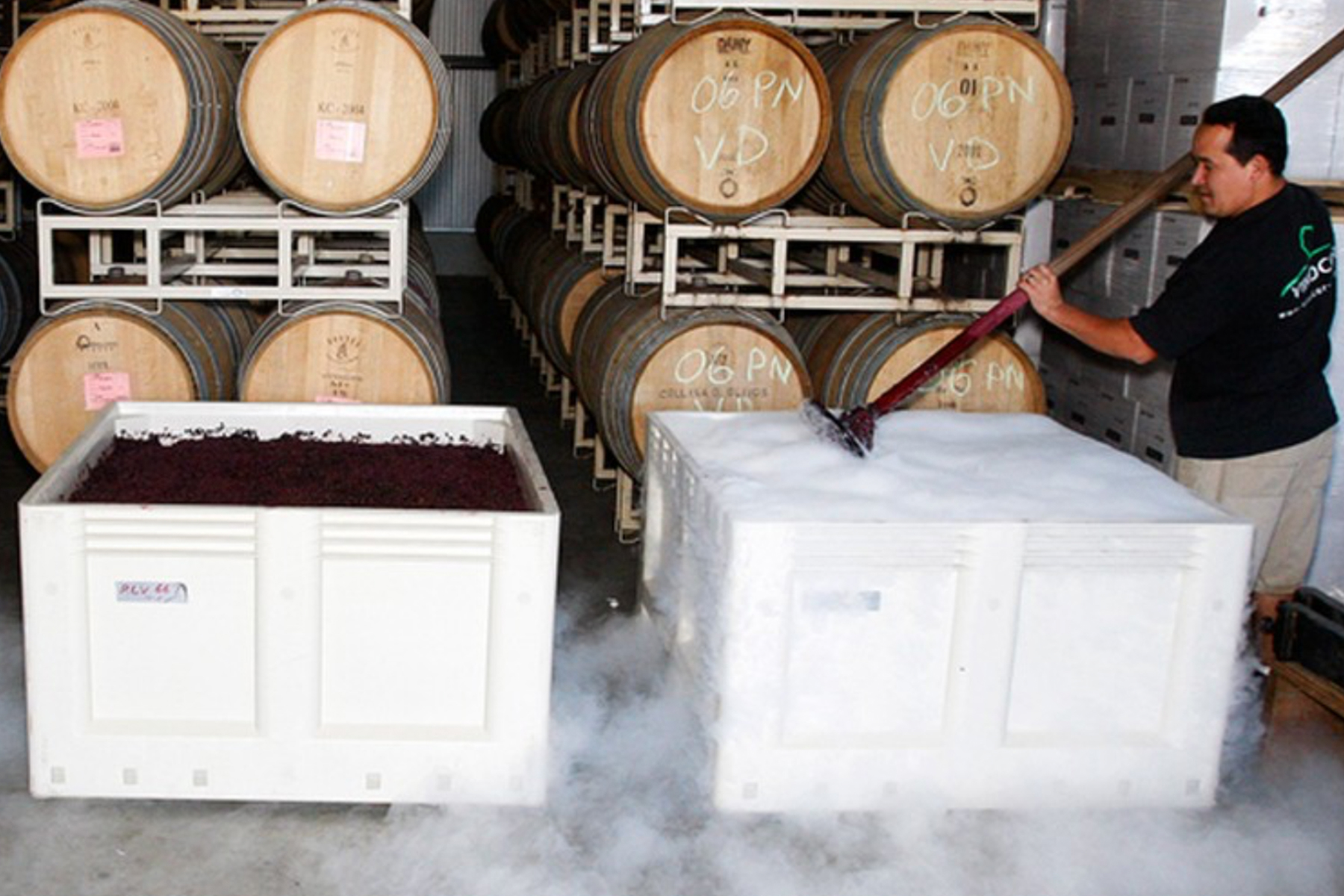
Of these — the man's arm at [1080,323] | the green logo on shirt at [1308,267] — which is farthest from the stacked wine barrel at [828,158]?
the green logo on shirt at [1308,267]

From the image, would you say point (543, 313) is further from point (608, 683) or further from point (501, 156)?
point (501, 156)

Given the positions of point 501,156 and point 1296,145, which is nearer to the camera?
point 1296,145

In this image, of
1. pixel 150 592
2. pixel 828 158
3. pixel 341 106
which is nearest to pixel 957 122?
pixel 828 158

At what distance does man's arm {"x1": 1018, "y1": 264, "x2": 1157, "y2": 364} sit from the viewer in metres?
4.39

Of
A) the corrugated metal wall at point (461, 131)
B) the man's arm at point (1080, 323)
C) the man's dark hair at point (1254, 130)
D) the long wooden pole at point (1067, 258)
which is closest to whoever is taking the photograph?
the man's dark hair at point (1254, 130)

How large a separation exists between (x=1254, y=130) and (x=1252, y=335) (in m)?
0.56

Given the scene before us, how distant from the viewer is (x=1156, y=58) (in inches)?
223

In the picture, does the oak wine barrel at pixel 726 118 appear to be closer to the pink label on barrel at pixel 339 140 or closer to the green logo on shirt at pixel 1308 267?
the pink label on barrel at pixel 339 140

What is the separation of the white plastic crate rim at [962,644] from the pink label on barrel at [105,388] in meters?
2.41

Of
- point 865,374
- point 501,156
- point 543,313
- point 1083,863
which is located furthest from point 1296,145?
point 501,156

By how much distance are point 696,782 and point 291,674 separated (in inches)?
42.2

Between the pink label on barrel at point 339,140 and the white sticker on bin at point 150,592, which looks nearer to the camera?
the white sticker on bin at point 150,592

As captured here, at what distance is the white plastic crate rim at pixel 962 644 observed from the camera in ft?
12.2

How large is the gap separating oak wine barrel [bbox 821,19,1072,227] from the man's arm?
1061 millimetres
